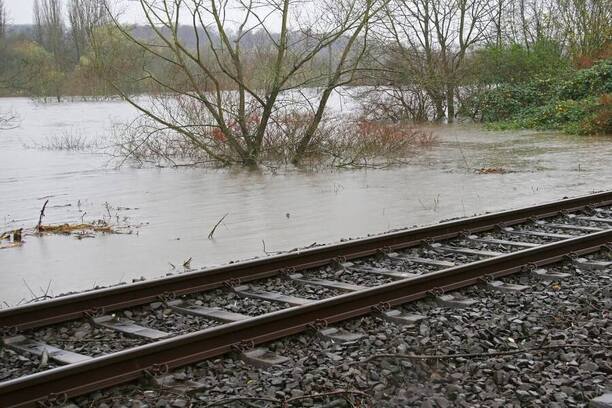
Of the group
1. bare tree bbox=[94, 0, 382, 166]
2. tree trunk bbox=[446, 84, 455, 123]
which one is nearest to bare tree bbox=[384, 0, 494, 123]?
tree trunk bbox=[446, 84, 455, 123]

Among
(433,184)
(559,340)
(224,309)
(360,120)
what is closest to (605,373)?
(559,340)

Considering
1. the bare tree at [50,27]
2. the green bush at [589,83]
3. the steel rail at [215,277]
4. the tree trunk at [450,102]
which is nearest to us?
the steel rail at [215,277]

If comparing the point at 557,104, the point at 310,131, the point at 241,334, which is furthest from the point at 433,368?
the point at 557,104

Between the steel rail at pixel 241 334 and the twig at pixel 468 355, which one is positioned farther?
the twig at pixel 468 355

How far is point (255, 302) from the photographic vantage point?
7371 mm

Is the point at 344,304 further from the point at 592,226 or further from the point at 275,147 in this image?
the point at 275,147

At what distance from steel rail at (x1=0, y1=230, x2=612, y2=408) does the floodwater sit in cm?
321

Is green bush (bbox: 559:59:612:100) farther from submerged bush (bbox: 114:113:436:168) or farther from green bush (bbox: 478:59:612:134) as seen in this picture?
submerged bush (bbox: 114:113:436:168)

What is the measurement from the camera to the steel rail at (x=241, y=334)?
16.3ft

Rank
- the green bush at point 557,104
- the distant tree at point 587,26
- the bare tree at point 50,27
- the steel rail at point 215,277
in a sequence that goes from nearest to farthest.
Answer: the steel rail at point 215,277 < the green bush at point 557,104 < the distant tree at point 587,26 < the bare tree at point 50,27

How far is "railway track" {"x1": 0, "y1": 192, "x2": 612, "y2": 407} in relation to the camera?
5.42 meters

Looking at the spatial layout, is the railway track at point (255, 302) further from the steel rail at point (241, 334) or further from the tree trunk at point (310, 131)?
the tree trunk at point (310, 131)

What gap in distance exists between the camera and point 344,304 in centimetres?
676

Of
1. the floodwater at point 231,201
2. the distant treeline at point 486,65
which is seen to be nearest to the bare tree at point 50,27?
the distant treeline at point 486,65
